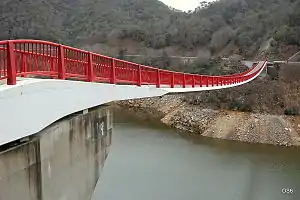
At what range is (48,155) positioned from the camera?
16.3ft

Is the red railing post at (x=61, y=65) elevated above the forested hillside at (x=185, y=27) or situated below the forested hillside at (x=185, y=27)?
below

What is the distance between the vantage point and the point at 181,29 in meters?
63.9

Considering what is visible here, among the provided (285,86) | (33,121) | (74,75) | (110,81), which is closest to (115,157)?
(110,81)

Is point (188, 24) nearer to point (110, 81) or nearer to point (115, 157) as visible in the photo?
point (115, 157)

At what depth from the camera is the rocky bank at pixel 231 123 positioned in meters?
25.3

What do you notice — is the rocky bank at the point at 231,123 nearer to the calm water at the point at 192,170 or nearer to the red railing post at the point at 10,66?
the calm water at the point at 192,170

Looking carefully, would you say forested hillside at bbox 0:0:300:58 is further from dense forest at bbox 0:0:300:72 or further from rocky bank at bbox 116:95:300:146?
rocky bank at bbox 116:95:300:146

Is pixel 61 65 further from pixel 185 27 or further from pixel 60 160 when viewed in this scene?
pixel 185 27

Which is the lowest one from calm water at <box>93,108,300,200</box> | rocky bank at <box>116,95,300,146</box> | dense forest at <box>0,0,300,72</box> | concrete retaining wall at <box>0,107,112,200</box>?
calm water at <box>93,108,300,200</box>

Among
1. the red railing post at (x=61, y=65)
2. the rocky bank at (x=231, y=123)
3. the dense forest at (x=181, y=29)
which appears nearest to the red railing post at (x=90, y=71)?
the red railing post at (x=61, y=65)

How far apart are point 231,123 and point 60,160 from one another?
23.4 metres

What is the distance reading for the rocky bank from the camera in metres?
25.3

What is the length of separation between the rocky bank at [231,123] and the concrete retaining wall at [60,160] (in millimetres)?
19025

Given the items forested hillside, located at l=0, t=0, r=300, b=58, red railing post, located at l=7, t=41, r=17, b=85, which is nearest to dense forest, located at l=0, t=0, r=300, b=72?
forested hillside, located at l=0, t=0, r=300, b=58
